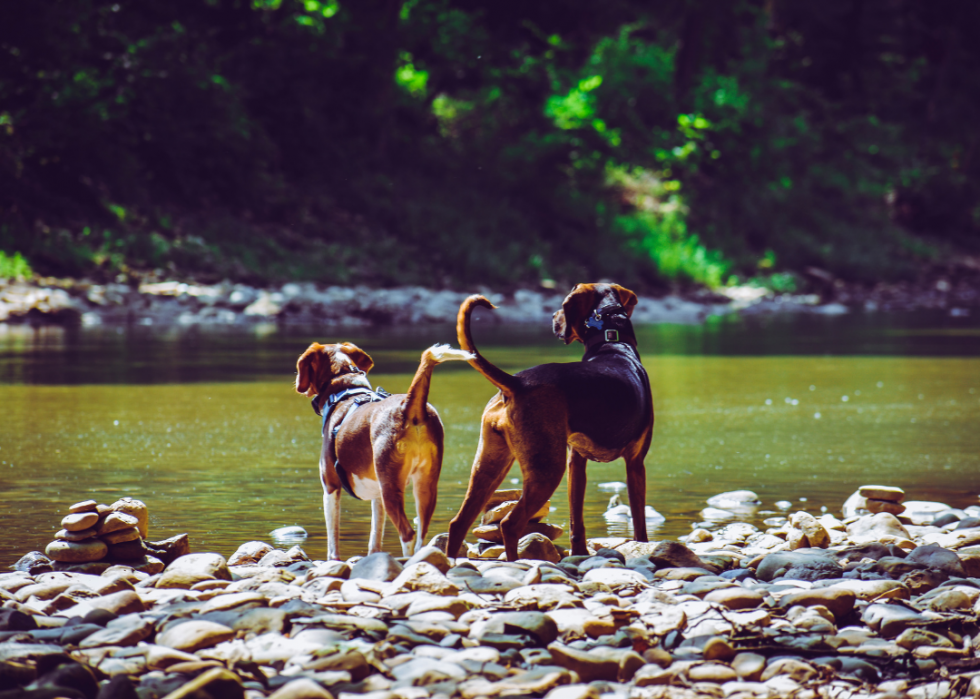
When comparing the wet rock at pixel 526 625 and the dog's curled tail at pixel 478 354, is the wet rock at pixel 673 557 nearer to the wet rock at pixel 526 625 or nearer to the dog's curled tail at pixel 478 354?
the dog's curled tail at pixel 478 354

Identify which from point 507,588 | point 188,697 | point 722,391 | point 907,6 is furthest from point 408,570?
point 907,6

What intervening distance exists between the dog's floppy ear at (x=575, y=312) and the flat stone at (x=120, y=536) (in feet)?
7.70

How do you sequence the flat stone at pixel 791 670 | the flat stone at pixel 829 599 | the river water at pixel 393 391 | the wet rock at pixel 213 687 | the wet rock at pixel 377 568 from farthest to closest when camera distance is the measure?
the river water at pixel 393 391
the wet rock at pixel 377 568
the flat stone at pixel 829 599
the flat stone at pixel 791 670
the wet rock at pixel 213 687

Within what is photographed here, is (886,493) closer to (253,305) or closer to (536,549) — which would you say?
(536,549)

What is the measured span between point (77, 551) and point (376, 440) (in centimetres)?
154

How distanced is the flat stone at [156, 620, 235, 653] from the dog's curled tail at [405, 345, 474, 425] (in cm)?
145

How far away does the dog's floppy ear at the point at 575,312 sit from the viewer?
5.78 meters

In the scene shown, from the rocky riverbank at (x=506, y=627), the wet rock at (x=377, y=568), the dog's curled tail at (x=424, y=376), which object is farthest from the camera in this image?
the dog's curled tail at (x=424, y=376)

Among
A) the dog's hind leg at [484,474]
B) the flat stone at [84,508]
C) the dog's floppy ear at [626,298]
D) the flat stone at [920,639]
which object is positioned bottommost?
the flat stone at [920,639]

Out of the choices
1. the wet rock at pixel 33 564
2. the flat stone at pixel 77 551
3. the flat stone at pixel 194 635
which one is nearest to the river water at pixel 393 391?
the wet rock at pixel 33 564

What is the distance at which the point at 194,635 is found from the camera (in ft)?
12.6

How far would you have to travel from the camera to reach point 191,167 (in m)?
30.1

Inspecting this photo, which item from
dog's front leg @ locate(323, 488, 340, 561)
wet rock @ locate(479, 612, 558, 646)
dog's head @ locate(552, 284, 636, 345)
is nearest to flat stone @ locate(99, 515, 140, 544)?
dog's front leg @ locate(323, 488, 340, 561)

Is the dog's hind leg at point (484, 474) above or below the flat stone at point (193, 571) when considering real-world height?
above
